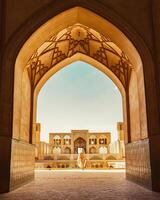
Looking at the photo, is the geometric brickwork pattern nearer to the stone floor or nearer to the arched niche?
the arched niche

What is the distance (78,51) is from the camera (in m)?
11.8

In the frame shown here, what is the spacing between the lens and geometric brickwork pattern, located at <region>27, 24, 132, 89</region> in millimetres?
10688

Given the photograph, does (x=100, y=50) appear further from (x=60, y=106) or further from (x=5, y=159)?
(x=60, y=106)

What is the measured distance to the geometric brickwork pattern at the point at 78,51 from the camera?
421 inches

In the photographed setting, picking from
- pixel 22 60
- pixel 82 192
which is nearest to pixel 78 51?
pixel 22 60

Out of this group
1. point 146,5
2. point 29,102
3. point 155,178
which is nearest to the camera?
point 155,178

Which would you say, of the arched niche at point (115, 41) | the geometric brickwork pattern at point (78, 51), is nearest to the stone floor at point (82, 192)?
the arched niche at point (115, 41)

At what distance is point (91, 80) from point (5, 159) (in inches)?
654

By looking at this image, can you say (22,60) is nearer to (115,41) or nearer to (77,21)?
(77,21)

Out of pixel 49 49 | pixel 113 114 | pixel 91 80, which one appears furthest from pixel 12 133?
pixel 113 114

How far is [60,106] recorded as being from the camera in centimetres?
2938

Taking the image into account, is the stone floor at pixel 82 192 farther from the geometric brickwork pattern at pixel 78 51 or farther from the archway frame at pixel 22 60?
the geometric brickwork pattern at pixel 78 51

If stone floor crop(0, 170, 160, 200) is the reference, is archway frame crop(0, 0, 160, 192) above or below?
above

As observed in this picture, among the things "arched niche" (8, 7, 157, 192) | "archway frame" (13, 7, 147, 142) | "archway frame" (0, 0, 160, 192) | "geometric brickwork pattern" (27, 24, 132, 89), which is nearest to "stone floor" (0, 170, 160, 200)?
"archway frame" (0, 0, 160, 192)
